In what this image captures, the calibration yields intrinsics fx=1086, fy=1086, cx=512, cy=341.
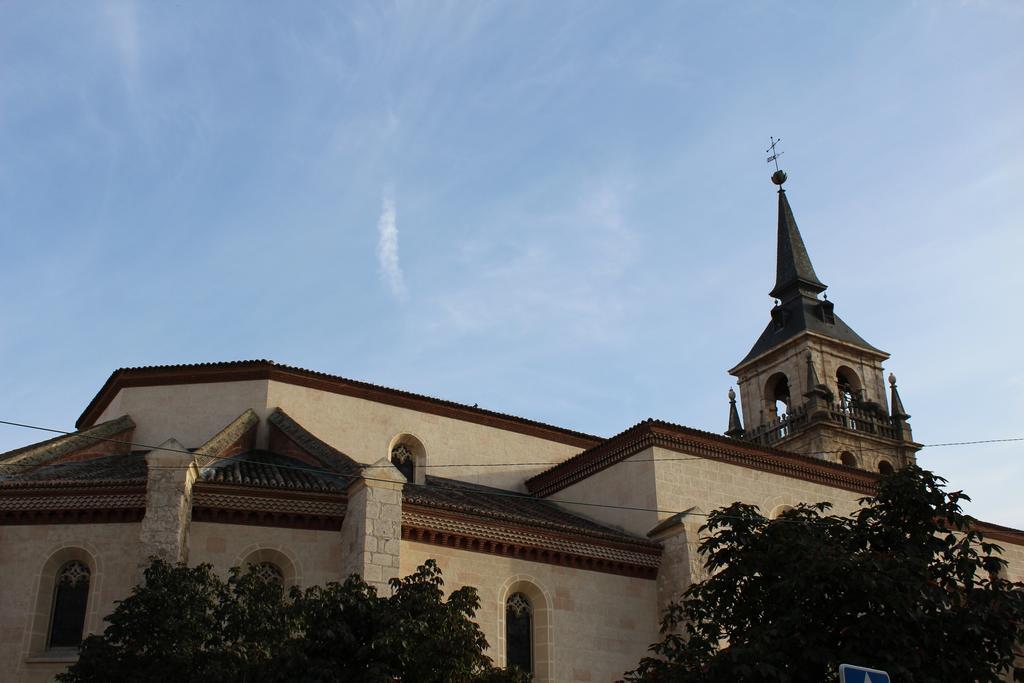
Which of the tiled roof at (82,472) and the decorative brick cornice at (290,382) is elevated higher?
the decorative brick cornice at (290,382)

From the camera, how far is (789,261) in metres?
42.6

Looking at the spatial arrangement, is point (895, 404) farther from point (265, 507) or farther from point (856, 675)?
point (856, 675)

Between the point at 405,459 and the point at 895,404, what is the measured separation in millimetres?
20585

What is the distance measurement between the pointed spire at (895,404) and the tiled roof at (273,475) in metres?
24.3

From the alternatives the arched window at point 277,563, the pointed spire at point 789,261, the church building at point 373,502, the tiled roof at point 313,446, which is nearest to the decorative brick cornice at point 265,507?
the church building at point 373,502

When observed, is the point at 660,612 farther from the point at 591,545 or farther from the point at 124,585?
the point at 124,585

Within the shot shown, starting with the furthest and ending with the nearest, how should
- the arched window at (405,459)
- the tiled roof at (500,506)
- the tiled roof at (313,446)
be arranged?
the arched window at (405,459)
the tiled roof at (500,506)
the tiled roof at (313,446)

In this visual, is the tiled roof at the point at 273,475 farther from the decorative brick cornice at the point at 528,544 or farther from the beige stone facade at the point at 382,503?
the decorative brick cornice at the point at 528,544

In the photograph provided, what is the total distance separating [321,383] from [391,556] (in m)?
7.60

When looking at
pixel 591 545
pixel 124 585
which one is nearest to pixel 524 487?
pixel 591 545

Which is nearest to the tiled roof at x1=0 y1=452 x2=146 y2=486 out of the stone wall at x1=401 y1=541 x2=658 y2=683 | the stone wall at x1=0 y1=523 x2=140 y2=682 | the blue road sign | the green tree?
the stone wall at x1=0 y1=523 x2=140 y2=682

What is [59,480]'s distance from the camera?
18359 mm

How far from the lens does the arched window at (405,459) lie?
993 inches

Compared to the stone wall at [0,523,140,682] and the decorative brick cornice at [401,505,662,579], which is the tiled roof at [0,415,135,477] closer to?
the stone wall at [0,523,140,682]
